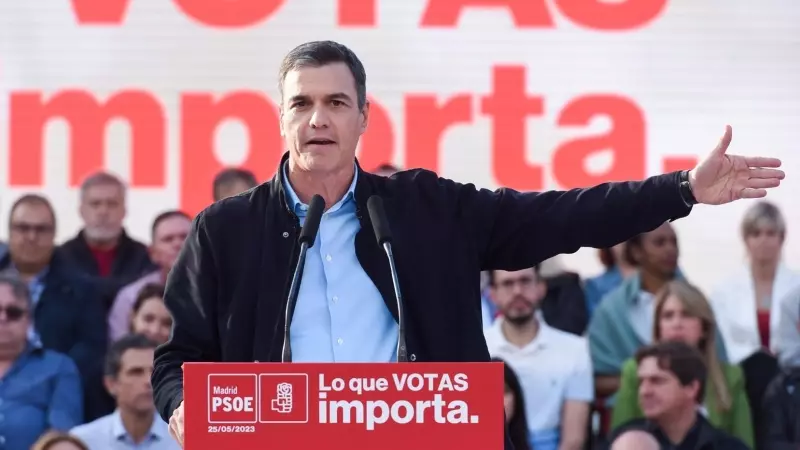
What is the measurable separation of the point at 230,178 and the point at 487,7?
1.67m

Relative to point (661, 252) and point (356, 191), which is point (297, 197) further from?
point (661, 252)

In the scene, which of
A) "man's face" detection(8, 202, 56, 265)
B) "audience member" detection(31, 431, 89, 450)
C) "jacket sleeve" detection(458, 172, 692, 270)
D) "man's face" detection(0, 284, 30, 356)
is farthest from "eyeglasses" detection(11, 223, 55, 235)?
"jacket sleeve" detection(458, 172, 692, 270)

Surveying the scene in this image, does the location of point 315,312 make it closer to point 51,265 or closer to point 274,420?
point 274,420

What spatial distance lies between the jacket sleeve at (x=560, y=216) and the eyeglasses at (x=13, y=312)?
3584 millimetres

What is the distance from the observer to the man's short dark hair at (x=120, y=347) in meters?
6.25

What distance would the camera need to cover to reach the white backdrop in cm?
761

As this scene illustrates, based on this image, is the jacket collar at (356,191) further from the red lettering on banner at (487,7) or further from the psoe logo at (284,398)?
the red lettering on banner at (487,7)

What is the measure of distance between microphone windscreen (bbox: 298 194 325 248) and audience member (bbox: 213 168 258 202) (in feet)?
13.6

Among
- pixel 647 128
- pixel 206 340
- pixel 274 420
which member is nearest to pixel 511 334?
pixel 647 128

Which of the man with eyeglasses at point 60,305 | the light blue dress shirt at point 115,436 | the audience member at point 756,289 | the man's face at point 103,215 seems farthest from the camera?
the man's face at point 103,215

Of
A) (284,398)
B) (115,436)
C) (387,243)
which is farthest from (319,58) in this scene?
(115,436)

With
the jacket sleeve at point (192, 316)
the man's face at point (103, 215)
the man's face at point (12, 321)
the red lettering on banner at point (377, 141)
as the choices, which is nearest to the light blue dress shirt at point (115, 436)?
the man's face at point (12, 321)

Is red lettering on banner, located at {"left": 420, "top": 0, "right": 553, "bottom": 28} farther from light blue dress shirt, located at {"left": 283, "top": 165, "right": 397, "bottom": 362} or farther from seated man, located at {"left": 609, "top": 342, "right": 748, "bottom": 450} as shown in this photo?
light blue dress shirt, located at {"left": 283, "top": 165, "right": 397, "bottom": 362}

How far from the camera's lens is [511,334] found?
6.44m
